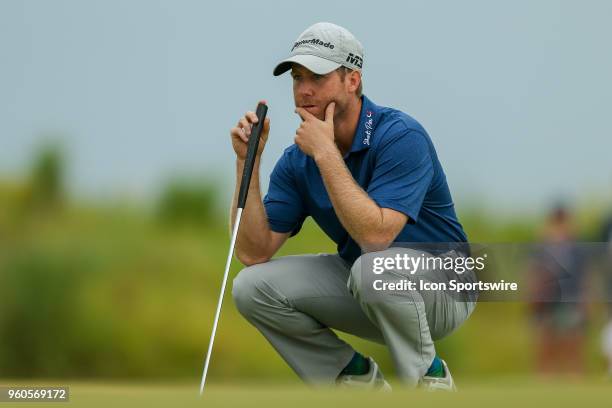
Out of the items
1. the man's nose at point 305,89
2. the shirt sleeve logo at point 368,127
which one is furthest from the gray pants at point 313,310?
the man's nose at point 305,89

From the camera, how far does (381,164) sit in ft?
9.95

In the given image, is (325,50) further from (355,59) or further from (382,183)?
(382,183)

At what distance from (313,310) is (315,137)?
0.54 m

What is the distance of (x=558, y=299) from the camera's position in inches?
142

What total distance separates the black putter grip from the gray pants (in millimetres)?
252

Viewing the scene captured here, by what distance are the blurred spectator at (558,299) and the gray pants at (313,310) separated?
1.02ft

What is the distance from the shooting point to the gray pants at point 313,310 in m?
3.15

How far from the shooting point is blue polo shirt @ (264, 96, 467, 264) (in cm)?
299

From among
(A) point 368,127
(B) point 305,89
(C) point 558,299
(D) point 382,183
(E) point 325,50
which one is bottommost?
(C) point 558,299

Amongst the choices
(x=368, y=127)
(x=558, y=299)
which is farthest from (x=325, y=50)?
(x=558, y=299)

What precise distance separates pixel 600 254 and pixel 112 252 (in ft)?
11.5

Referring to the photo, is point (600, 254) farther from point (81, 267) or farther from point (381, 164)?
point (81, 267)

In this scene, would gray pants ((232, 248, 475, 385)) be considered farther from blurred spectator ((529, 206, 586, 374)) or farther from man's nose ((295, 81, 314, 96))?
man's nose ((295, 81, 314, 96))

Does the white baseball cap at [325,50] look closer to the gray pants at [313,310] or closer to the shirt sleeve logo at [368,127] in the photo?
the shirt sleeve logo at [368,127]
